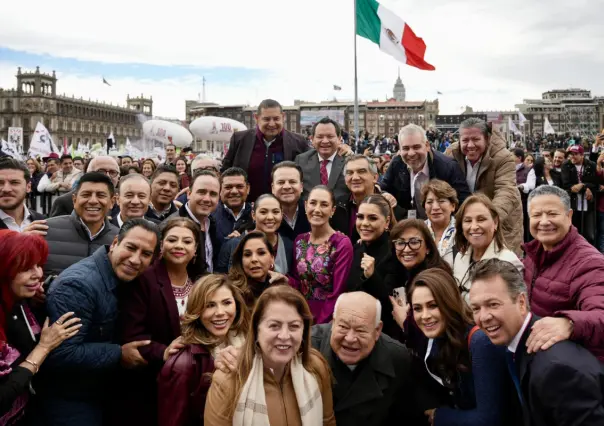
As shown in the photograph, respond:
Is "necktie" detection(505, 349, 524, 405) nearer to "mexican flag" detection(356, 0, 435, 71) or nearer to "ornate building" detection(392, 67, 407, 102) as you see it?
"mexican flag" detection(356, 0, 435, 71)

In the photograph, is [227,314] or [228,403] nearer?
[228,403]

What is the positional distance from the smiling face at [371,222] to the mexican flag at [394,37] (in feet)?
23.6

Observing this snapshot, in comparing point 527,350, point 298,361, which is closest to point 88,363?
point 298,361

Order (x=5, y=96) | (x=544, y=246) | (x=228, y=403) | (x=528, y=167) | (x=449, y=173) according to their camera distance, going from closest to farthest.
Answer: (x=228, y=403) → (x=544, y=246) → (x=449, y=173) → (x=528, y=167) → (x=5, y=96)

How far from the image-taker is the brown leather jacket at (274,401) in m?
2.48

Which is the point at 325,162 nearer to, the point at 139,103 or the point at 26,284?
the point at 26,284

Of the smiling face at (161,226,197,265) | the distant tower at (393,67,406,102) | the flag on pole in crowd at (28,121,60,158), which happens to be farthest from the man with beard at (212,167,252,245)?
the distant tower at (393,67,406,102)

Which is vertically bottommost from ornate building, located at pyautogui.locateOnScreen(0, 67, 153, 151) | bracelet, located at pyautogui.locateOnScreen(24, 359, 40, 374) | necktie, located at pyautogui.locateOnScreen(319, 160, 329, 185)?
bracelet, located at pyautogui.locateOnScreen(24, 359, 40, 374)

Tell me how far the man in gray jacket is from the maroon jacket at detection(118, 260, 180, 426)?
0.82m

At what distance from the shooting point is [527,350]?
229 cm

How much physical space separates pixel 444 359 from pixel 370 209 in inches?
56.9

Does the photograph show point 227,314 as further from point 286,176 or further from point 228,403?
A: point 286,176

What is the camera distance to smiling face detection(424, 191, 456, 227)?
4.16 metres

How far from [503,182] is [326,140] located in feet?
5.78
